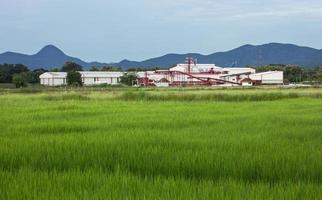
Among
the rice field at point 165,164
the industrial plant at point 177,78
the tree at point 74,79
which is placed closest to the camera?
the rice field at point 165,164

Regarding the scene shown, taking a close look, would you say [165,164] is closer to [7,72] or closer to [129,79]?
[7,72]

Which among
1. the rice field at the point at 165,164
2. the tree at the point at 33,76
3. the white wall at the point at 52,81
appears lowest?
the rice field at the point at 165,164

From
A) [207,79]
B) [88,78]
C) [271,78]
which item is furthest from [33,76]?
[271,78]

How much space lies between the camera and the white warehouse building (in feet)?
Result: 215

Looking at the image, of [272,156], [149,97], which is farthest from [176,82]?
[272,156]

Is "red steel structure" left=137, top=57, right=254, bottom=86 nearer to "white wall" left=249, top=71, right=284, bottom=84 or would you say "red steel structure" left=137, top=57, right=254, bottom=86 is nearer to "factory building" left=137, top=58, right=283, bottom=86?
"factory building" left=137, top=58, right=283, bottom=86

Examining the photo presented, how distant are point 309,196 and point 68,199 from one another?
176 cm

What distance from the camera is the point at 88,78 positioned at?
69.8 meters

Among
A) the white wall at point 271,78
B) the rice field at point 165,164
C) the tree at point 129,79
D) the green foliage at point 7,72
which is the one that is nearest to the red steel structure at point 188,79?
the tree at point 129,79

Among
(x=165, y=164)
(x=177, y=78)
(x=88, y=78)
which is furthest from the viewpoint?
(x=177, y=78)

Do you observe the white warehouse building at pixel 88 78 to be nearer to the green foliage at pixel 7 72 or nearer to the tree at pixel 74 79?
the tree at pixel 74 79

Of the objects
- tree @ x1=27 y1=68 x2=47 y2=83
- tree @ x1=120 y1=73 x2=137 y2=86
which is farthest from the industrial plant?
tree @ x1=27 y1=68 x2=47 y2=83

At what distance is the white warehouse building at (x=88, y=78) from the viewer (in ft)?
215

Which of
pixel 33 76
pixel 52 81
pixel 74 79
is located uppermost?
pixel 33 76
